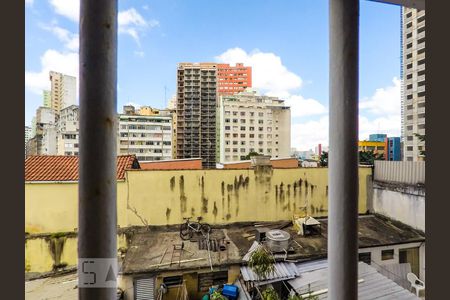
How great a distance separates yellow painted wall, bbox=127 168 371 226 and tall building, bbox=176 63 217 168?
3690 centimetres

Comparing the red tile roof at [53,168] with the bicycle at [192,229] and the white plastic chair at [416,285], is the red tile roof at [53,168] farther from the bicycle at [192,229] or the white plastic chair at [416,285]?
the white plastic chair at [416,285]

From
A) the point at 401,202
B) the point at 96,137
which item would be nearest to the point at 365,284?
the point at 401,202

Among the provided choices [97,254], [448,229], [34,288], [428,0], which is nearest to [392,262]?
[448,229]

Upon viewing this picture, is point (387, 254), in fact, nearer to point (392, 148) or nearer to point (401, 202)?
point (401, 202)

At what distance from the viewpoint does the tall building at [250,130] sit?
44.9 metres

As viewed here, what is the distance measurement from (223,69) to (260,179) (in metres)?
69.9

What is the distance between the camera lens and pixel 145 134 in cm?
4459

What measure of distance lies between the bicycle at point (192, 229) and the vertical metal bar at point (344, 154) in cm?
668

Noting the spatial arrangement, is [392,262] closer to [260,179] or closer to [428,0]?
[260,179]

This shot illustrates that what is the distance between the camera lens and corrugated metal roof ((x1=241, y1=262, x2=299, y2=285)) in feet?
15.6

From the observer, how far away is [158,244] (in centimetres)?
664

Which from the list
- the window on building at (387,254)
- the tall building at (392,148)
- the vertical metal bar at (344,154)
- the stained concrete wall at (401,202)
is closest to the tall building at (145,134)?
the tall building at (392,148)

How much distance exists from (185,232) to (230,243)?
1.55 m

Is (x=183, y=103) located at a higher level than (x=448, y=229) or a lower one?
higher
